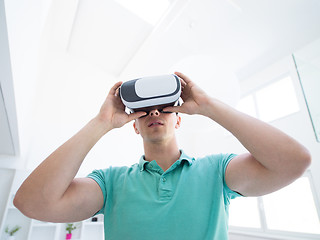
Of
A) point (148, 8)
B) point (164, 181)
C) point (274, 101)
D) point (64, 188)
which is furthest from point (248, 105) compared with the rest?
point (64, 188)

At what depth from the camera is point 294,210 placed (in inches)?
99.7

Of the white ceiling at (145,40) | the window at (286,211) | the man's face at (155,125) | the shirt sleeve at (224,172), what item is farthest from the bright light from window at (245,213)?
the man's face at (155,125)

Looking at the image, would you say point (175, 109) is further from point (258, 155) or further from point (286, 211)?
point (286, 211)

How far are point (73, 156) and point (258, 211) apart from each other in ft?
10.0

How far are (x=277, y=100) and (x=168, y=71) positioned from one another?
1.96 meters

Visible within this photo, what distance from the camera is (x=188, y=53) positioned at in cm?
283

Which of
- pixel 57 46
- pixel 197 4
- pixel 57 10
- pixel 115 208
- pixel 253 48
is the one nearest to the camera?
pixel 115 208

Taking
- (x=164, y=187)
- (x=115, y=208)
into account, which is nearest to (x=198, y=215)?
(x=164, y=187)

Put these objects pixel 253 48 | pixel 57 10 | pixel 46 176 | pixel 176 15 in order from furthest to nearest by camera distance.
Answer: pixel 253 48 → pixel 57 10 → pixel 176 15 → pixel 46 176

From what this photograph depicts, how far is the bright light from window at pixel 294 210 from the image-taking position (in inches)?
92.6

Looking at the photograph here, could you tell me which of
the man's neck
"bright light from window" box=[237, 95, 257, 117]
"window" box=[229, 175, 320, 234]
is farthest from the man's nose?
"bright light from window" box=[237, 95, 257, 117]

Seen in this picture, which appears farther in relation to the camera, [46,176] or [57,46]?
[57,46]

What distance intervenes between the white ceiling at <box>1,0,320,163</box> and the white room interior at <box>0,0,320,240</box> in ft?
0.04

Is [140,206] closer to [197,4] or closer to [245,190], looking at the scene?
[245,190]
